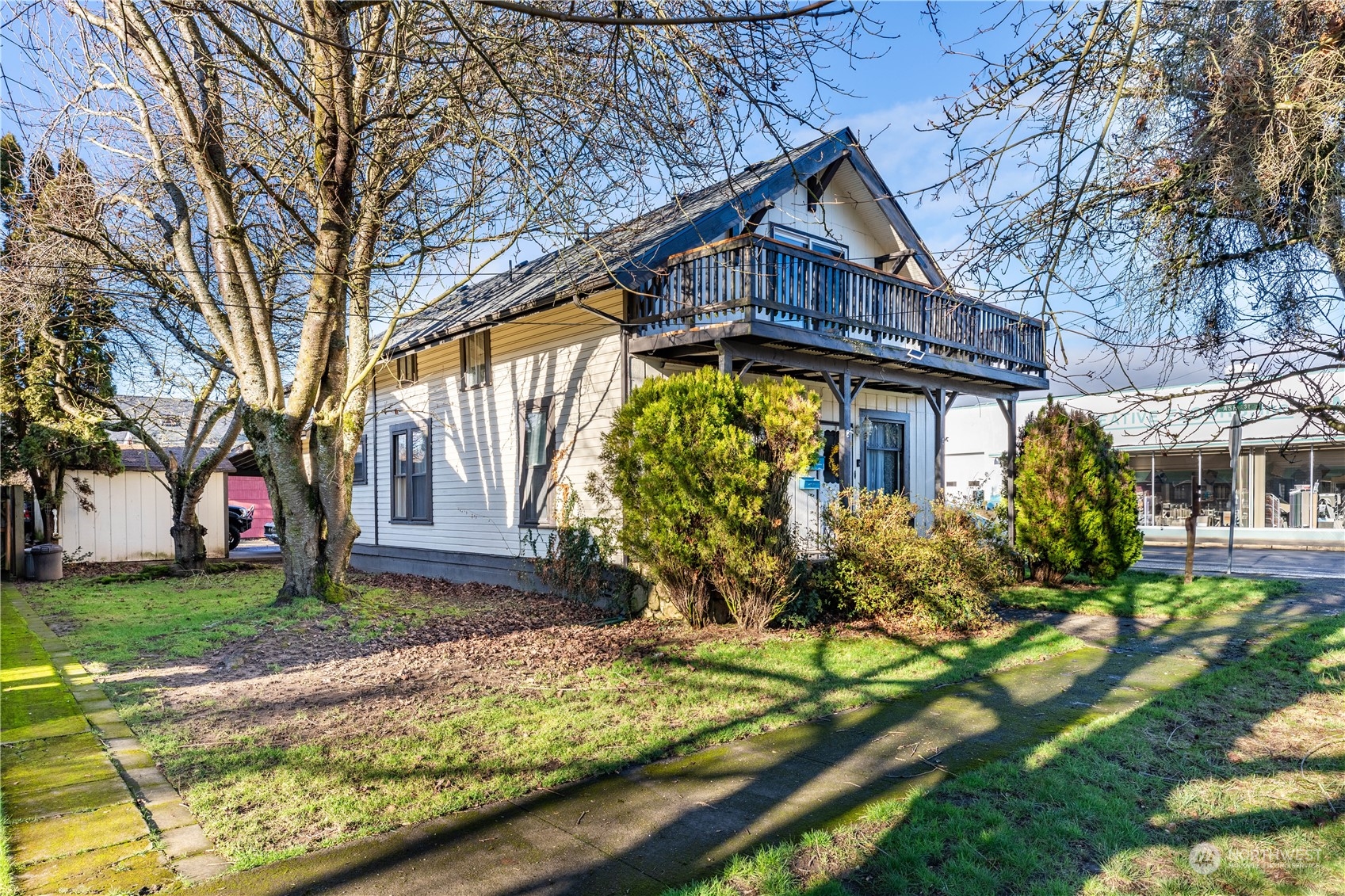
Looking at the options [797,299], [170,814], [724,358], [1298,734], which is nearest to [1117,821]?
[1298,734]

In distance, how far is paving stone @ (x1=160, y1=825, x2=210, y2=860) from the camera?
3467 mm

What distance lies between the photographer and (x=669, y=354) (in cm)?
1029

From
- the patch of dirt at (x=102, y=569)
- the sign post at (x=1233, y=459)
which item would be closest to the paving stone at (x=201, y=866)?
the sign post at (x=1233, y=459)

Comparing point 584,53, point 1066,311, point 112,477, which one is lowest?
point 112,477

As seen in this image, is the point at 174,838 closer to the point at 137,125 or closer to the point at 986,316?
the point at 137,125

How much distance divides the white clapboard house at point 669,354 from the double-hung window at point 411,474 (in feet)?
0.17

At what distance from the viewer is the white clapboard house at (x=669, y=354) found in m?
9.52

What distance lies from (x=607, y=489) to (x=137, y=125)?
7080 millimetres

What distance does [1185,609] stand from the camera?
32.8ft

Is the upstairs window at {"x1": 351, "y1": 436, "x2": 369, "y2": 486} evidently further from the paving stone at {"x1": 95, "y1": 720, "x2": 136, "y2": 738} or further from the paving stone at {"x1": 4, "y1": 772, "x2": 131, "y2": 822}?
the paving stone at {"x1": 4, "y1": 772, "x2": 131, "y2": 822}

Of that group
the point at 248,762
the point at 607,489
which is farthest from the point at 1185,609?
the point at 248,762

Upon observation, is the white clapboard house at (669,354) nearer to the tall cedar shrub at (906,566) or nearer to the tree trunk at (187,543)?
the tall cedar shrub at (906,566)

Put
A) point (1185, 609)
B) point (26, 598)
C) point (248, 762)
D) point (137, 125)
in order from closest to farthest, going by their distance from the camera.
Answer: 1. point (248, 762)
2. point (137, 125)
3. point (1185, 609)
4. point (26, 598)

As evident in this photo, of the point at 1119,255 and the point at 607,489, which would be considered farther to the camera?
the point at 607,489
